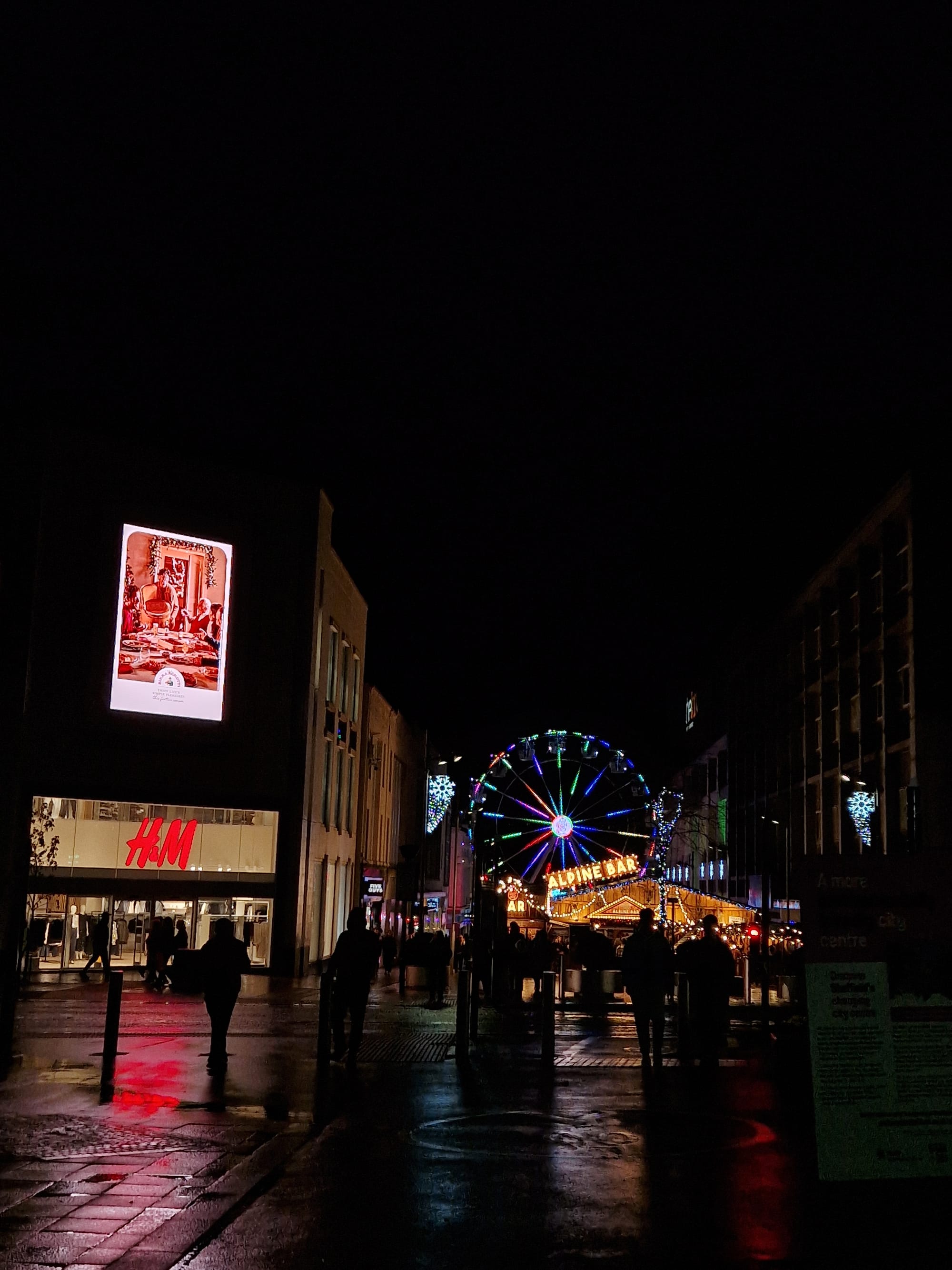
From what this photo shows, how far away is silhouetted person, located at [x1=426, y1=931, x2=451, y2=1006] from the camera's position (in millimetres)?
28156

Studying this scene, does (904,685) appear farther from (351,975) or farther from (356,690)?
(351,975)

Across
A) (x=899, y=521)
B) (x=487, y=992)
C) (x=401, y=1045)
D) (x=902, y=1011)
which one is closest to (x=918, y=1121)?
(x=902, y=1011)

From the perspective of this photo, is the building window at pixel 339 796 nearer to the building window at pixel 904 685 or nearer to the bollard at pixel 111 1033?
the building window at pixel 904 685

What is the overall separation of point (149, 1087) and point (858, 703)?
3931 centimetres

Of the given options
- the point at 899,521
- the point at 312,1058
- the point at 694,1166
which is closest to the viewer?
the point at 694,1166

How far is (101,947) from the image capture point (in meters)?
34.8

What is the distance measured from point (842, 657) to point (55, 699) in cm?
2919

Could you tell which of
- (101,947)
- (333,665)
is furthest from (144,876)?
(333,665)

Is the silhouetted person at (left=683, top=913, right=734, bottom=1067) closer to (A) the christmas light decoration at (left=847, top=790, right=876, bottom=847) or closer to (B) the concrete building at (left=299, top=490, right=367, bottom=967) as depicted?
(B) the concrete building at (left=299, top=490, right=367, bottom=967)

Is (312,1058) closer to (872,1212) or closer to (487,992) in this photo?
(872,1212)

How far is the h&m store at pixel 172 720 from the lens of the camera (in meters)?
37.7

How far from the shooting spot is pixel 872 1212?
8.20 m

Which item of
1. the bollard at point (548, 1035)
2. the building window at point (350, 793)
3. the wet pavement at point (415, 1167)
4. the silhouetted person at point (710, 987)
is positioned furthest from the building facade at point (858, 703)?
the building window at point (350, 793)

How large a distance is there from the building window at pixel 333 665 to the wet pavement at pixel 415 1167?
28.5 m
